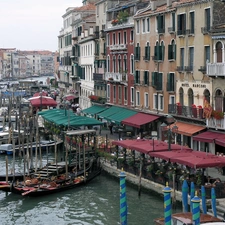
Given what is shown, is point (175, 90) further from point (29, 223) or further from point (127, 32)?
point (29, 223)

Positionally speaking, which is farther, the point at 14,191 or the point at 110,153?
the point at 110,153

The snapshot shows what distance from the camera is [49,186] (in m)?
30.5

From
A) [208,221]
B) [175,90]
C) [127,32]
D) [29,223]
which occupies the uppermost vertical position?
[127,32]

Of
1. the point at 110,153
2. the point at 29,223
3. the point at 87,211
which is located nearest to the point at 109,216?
the point at 87,211

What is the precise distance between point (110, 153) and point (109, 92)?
14356 mm

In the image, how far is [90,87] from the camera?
192 ft

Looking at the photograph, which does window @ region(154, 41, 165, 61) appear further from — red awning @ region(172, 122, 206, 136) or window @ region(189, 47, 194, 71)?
red awning @ region(172, 122, 206, 136)

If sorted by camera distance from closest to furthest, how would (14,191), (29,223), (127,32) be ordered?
(29,223) → (14,191) → (127,32)

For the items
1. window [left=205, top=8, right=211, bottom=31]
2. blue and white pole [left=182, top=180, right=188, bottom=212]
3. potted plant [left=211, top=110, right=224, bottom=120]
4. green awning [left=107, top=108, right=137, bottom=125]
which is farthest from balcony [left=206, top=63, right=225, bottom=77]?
green awning [left=107, top=108, right=137, bottom=125]

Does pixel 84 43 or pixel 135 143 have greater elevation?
pixel 84 43

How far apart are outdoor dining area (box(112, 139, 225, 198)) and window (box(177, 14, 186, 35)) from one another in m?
7.03

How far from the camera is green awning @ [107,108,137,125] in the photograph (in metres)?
42.8

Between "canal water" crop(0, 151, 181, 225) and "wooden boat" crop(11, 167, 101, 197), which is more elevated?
"wooden boat" crop(11, 167, 101, 197)

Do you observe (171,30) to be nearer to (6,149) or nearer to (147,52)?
(147,52)
